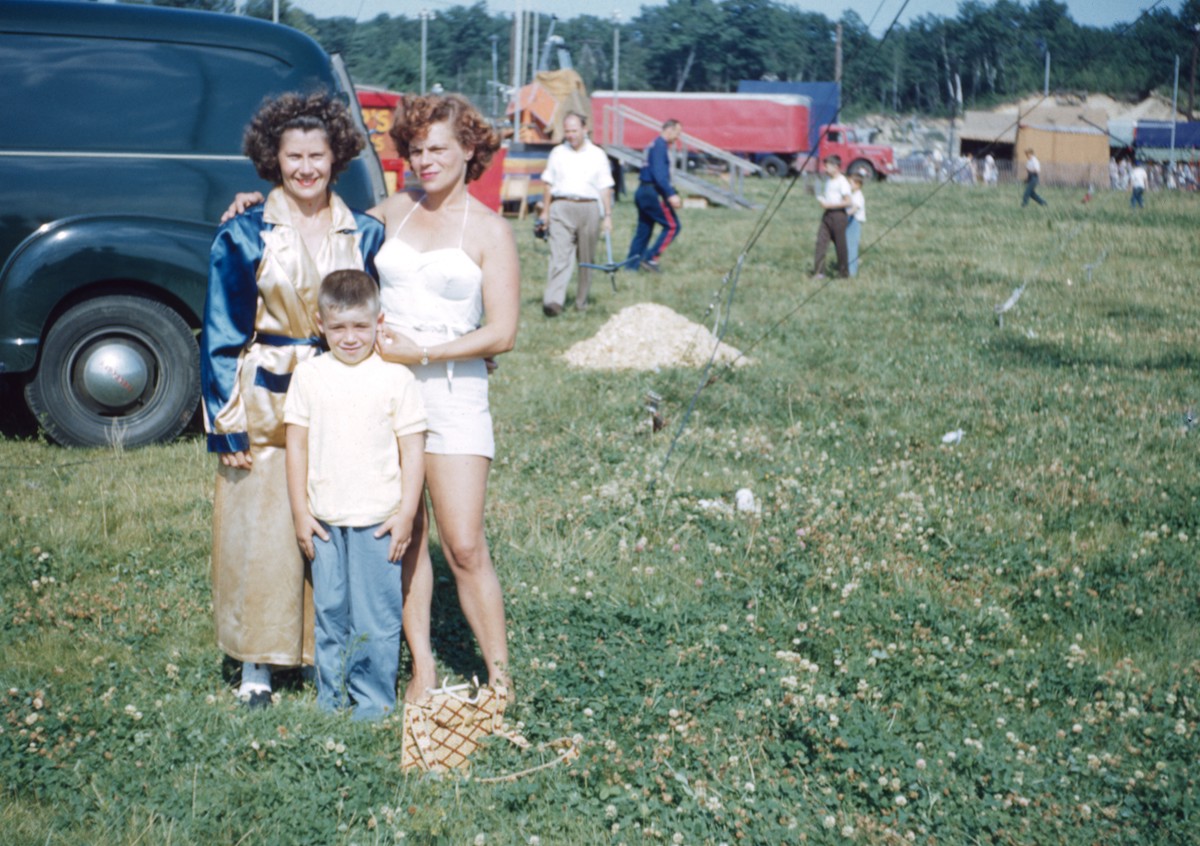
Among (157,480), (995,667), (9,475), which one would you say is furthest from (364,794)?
(9,475)

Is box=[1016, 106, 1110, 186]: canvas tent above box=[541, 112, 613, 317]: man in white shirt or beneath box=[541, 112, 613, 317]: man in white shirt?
above

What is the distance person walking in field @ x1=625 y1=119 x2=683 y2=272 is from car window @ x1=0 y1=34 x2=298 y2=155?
839 centimetres

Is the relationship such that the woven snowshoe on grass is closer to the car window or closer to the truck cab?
the car window

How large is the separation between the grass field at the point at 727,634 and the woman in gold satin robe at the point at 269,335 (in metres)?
0.40

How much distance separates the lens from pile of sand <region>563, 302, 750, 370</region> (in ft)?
35.6

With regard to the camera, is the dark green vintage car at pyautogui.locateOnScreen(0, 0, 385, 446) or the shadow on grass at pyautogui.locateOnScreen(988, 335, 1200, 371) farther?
the shadow on grass at pyautogui.locateOnScreen(988, 335, 1200, 371)

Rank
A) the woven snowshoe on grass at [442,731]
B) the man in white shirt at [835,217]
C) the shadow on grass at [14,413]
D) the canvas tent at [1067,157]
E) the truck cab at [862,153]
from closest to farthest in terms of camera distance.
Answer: the woven snowshoe on grass at [442,731]
the shadow on grass at [14,413]
the man in white shirt at [835,217]
the canvas tent at [1067,157]
the truck cab at [862,153]

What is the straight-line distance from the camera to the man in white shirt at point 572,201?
42.8 ft

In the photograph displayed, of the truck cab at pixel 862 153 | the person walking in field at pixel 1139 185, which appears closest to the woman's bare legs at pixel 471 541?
the person walking in field at pixel 1139 185

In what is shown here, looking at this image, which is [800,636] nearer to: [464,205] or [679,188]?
[464,205]

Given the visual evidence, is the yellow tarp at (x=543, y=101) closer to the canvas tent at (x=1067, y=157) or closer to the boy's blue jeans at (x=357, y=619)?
the canvas tent at (x=1067, y=157)

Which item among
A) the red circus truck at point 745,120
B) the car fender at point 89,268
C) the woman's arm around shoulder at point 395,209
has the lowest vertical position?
the car fender at point 89,268

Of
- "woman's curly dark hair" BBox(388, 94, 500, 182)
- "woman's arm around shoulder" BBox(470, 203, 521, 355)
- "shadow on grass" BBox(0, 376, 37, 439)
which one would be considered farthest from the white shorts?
"shadow on grass" BBox(0, 376, 37, 439)

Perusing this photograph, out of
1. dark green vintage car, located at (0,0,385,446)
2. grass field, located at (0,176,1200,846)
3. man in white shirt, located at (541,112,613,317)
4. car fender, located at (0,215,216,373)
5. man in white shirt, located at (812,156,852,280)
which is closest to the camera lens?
grass field, located at (0,176,1200,846)
